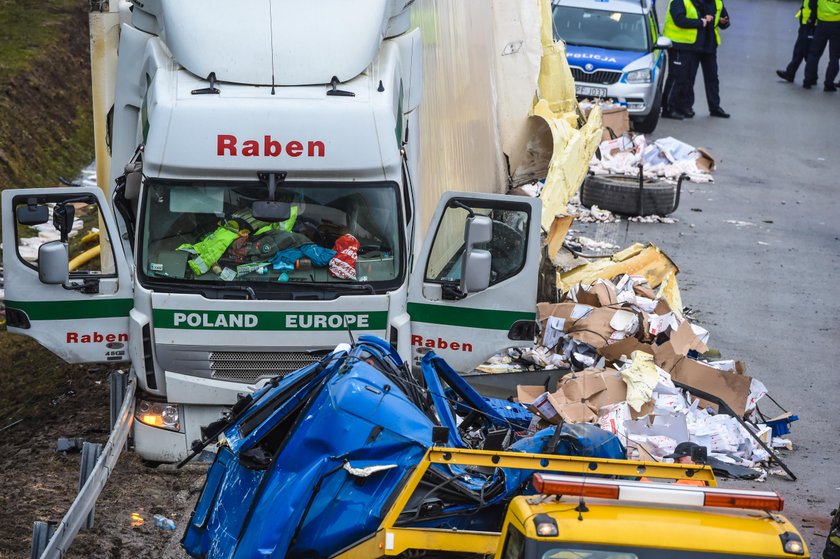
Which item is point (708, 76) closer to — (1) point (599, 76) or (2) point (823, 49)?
(1) point (599, 76)

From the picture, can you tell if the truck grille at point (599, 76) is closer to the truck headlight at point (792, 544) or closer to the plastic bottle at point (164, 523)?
the plastic bottle at point (164, 523)

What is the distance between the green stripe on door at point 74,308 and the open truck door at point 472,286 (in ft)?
6.37

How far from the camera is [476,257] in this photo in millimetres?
8094

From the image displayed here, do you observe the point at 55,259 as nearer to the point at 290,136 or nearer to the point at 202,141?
the point at 202,141

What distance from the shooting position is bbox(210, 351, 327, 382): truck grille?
27.0ft

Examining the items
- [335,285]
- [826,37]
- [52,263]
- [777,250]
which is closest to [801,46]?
[826,37]

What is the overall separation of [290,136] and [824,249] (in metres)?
10.6

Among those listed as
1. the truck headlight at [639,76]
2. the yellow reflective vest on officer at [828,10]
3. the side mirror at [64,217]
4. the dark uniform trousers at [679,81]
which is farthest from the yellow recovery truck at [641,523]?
the yellow reflective vest on officer at [828,10]

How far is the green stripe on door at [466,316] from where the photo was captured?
332 inches

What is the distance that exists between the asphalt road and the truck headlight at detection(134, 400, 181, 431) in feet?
14.4

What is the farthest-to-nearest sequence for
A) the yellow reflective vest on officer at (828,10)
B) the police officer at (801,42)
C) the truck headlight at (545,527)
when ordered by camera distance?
1. the police officer at (801,42)
2. the yellow reflective vest on officer at (828,10)
3. the truck headlight at (545,527)

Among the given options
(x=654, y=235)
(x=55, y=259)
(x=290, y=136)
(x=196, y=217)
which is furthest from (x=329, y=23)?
(x=654, y=235)

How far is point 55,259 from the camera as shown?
7.84 meters

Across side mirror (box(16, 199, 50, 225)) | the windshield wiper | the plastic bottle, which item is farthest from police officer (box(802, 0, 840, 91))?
side mirror (box(16, 199, 50, 225))
